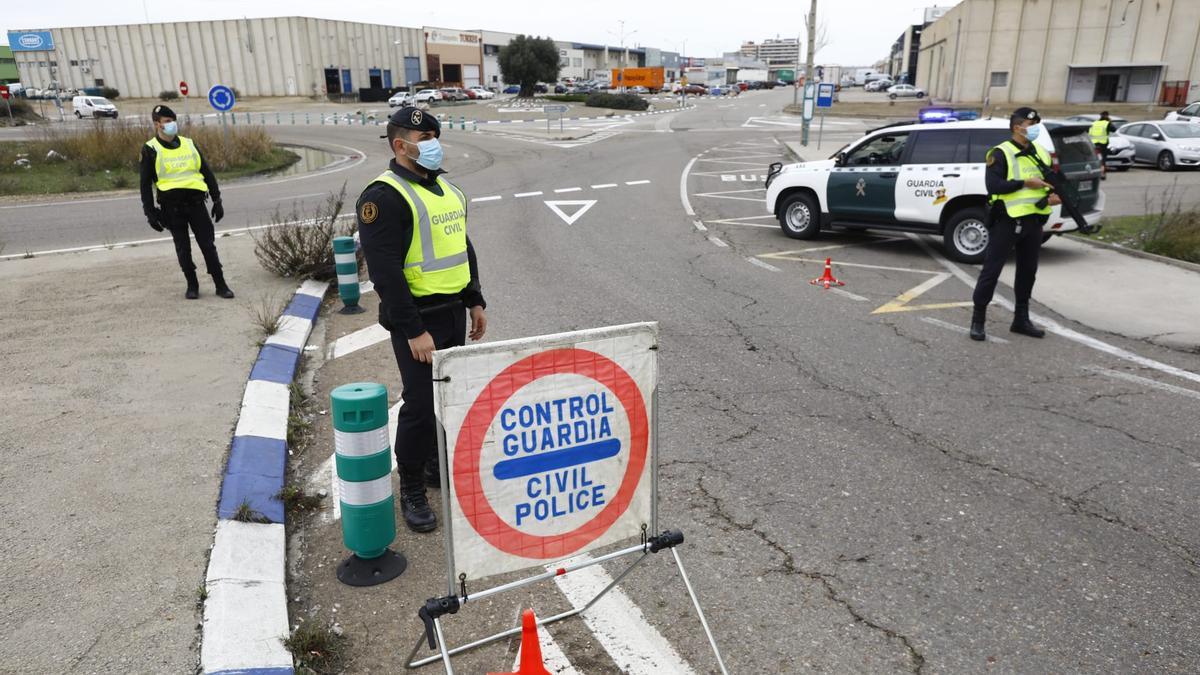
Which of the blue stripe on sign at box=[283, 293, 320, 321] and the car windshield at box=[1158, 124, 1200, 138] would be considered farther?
the car windshield at box=[1158, 124, 1200, 138]

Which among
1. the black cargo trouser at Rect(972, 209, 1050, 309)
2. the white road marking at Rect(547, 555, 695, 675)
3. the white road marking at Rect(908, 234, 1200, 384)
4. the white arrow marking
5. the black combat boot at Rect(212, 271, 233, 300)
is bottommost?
the white arrow marking

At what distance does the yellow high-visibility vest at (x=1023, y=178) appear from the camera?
7438mm

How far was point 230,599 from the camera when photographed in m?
3.57

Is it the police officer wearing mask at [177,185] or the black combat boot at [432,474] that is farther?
the police officer wearing mask at [177,185]

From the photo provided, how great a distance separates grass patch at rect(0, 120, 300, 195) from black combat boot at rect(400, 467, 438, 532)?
18.8m

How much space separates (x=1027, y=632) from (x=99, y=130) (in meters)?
26.7

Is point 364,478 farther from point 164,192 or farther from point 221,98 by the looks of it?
point 221,98

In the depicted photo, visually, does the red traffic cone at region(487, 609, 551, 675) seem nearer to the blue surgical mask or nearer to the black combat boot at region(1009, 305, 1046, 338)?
the blue surgical mask

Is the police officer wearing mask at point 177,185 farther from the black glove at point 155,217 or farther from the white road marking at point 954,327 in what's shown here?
the white road marking at point 954,327

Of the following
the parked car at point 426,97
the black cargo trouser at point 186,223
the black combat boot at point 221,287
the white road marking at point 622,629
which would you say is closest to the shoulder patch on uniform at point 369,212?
the white road marking at point 622,629

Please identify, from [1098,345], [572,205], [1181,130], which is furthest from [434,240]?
[1181,130]

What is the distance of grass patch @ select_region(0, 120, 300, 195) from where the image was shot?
2039 cm

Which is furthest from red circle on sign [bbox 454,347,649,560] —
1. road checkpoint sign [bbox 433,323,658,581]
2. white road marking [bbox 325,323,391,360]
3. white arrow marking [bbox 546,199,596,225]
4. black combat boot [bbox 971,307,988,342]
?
white arrow marking [bbox 546,199,596,225]

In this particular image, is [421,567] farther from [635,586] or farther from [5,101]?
[5,101]
